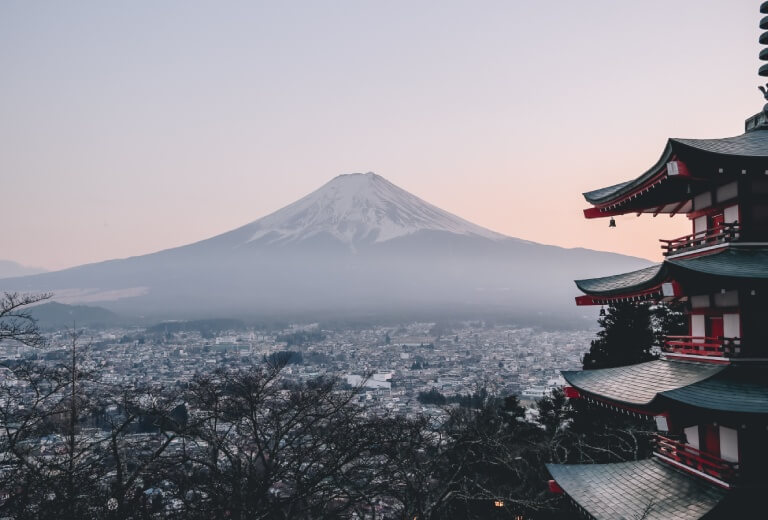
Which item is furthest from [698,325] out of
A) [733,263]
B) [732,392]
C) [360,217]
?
[360,217]

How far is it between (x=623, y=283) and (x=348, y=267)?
13185cm

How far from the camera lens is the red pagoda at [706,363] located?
748 cm

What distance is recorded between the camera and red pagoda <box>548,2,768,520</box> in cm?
748

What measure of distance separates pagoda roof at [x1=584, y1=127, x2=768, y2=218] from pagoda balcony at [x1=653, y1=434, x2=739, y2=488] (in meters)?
3.38

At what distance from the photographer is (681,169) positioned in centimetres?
801

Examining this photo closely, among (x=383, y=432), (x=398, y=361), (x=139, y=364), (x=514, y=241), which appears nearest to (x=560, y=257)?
(x=514, y=241)

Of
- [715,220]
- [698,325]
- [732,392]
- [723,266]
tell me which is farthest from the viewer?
[698,325]

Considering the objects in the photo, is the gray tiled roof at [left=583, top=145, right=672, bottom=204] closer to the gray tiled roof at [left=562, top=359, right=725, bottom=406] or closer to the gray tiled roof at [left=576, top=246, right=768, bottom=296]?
the gray tiled roof at [left=576, top=246, right=768, bottom=296]

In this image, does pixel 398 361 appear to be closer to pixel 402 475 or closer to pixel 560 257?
pixel 402 475

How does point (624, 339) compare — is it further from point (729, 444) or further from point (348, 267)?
point (348, 267)

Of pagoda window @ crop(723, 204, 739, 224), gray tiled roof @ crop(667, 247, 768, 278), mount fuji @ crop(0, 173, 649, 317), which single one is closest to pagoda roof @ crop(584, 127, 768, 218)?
pagoda window @ crop(723, 204, 739, 224)

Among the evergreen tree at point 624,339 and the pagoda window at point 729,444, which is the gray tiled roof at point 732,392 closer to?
the pagoda window at point 729,444

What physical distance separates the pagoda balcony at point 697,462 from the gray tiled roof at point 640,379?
816mm

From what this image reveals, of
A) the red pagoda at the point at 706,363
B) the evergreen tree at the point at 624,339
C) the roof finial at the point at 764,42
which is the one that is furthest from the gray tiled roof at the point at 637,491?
the evergreen tree at the point at 624,339
